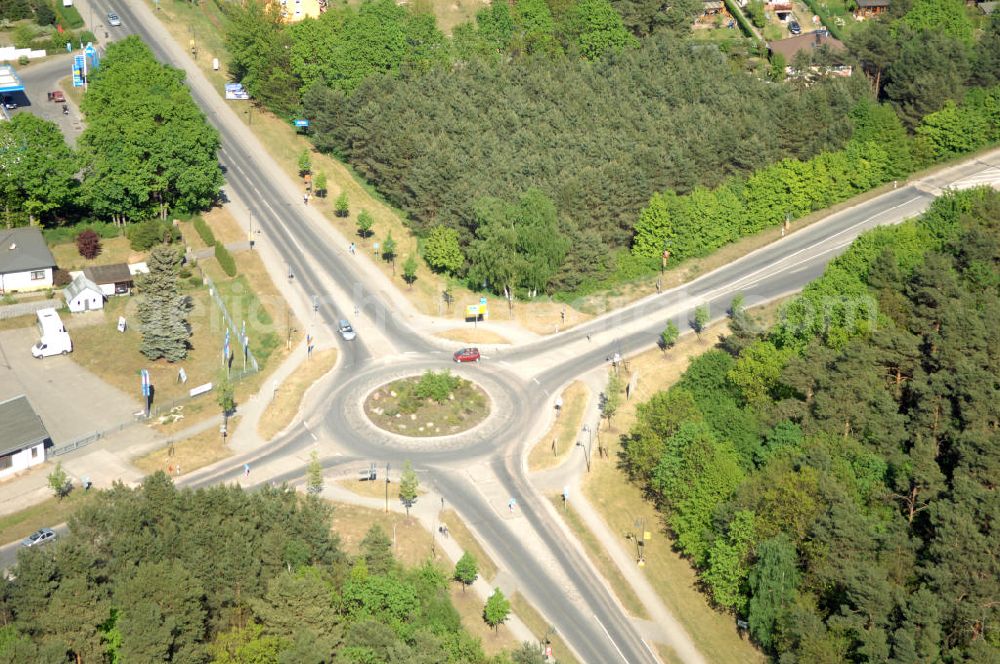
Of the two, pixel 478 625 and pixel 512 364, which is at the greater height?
pixel 512 364

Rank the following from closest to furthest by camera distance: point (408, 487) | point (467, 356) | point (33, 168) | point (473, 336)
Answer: point (408, 487), point (467, 356), point (473, 336), point (33, 168)

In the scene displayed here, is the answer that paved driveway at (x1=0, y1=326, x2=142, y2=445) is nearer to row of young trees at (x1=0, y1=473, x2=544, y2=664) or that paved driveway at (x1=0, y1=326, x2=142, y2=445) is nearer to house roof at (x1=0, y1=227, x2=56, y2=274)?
house roof at (x1=0, y1=227, x2=56, y2=274)

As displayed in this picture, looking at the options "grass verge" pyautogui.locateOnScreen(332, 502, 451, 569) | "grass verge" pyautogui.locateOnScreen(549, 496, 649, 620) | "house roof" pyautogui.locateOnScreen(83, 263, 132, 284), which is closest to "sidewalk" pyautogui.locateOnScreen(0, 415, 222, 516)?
"grass verge" pyautogui.locateOnScreen(332, 502, 451, 569)

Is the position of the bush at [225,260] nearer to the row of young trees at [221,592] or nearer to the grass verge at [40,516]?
the grass verge at [40,516]

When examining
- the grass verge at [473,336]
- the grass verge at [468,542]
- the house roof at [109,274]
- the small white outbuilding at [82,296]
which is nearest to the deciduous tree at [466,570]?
the grass verge at [468,542]

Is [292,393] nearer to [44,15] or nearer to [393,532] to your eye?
[393,532]

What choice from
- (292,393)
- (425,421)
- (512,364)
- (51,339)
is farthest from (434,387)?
(51,339)

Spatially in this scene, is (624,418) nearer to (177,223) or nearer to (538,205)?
(538,205)
